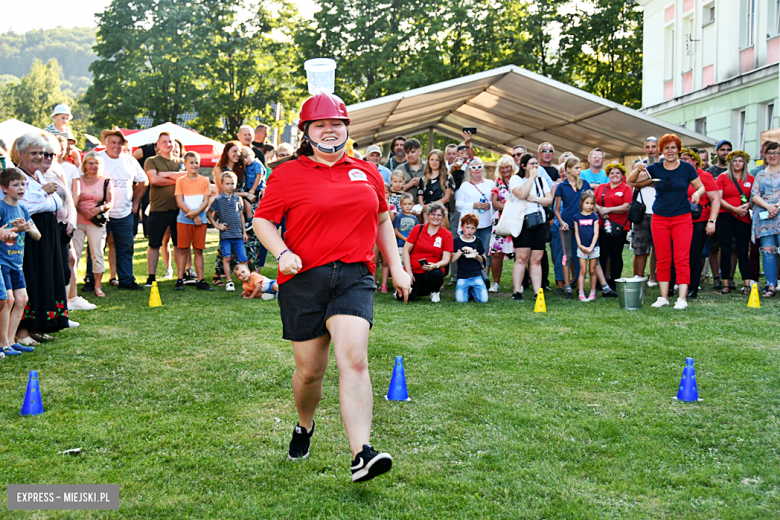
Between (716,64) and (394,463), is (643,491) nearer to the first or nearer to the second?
(394,463)

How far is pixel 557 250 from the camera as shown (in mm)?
11477

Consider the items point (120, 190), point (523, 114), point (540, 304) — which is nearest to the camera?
point (540, 304)

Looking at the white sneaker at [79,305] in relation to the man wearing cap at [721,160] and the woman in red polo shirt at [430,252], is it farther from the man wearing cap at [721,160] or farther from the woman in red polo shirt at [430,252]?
the man wearing cap at [721,160]

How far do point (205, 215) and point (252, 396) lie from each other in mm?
6295

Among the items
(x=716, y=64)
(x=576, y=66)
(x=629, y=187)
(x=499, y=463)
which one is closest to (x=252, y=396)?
(x=499, y=463)

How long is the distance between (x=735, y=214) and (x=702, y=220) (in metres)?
0.59

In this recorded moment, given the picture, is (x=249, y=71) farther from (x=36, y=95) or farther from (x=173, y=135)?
(x=36, y=95)

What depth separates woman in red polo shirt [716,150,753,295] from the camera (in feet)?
36.5

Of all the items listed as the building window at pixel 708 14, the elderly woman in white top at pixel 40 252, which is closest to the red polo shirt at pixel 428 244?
the elderly woman in white top at pixel 40 252

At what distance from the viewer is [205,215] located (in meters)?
11.3

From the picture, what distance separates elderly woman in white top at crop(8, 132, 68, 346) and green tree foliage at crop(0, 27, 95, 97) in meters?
171

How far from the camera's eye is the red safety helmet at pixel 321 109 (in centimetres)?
383

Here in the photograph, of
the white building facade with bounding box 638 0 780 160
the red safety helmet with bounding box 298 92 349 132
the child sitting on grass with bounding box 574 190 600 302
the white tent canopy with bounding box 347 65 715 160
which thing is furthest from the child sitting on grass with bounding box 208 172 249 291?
the white building facade with bounding box 638 0 780 160

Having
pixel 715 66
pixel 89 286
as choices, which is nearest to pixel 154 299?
pixel 89 286
